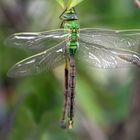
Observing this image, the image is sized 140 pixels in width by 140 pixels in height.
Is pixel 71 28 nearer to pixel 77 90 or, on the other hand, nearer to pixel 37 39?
pixel 37 39

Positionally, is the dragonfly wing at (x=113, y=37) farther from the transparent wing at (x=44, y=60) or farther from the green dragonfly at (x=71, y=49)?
the transparent wing at (x=44, y=60)

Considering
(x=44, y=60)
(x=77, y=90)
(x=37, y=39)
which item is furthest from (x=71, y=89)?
(x=77, y=90)

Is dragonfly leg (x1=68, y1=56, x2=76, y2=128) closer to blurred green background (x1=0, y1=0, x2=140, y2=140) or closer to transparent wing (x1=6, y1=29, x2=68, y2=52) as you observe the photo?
transparent wing (x1=6, y1=29, x2=68, y2=52)

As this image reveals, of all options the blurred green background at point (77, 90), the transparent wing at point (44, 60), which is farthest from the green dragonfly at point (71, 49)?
the blurred green background at point (77, 90)

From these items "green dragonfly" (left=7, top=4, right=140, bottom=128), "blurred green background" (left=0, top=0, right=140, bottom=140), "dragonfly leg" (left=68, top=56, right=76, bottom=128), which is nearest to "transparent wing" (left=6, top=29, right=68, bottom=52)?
"green dragonfly" (left=7, top=4, right=140, bottom=128)

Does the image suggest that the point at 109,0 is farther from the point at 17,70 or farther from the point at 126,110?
the point at 17,70

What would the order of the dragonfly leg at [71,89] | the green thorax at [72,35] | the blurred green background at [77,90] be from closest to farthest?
the green thorax at [72,35] < the dragonfly leg at [71,89] < the blurred green background at [77,90]

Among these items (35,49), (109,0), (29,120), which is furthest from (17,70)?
(109,0)
